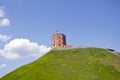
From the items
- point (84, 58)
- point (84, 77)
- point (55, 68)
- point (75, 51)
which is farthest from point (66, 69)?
point (75, 51)

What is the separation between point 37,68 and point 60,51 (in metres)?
36.6

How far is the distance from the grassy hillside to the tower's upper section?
33.7ft

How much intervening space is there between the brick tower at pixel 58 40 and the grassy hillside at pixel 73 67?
404 inches

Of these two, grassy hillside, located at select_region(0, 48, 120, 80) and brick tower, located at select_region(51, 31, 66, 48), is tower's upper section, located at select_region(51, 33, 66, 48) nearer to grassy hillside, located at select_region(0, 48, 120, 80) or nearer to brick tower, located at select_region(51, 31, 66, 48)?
brick tower, located at select_region(51, 31, 66, 48)

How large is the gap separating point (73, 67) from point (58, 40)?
156 feet

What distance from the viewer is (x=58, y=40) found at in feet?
627

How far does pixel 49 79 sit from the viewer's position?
130 m

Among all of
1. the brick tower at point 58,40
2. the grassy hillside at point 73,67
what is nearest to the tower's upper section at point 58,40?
the brick tower at point 58,40

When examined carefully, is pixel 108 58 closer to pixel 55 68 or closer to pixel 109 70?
pixel 109 70

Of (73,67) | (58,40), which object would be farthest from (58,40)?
(73,67)

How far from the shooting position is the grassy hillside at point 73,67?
135 m

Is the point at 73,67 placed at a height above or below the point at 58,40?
below

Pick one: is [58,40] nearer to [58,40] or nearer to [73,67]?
[58,40]

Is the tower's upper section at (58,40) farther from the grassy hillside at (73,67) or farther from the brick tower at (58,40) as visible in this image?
the grassy hillside at (73,67)
